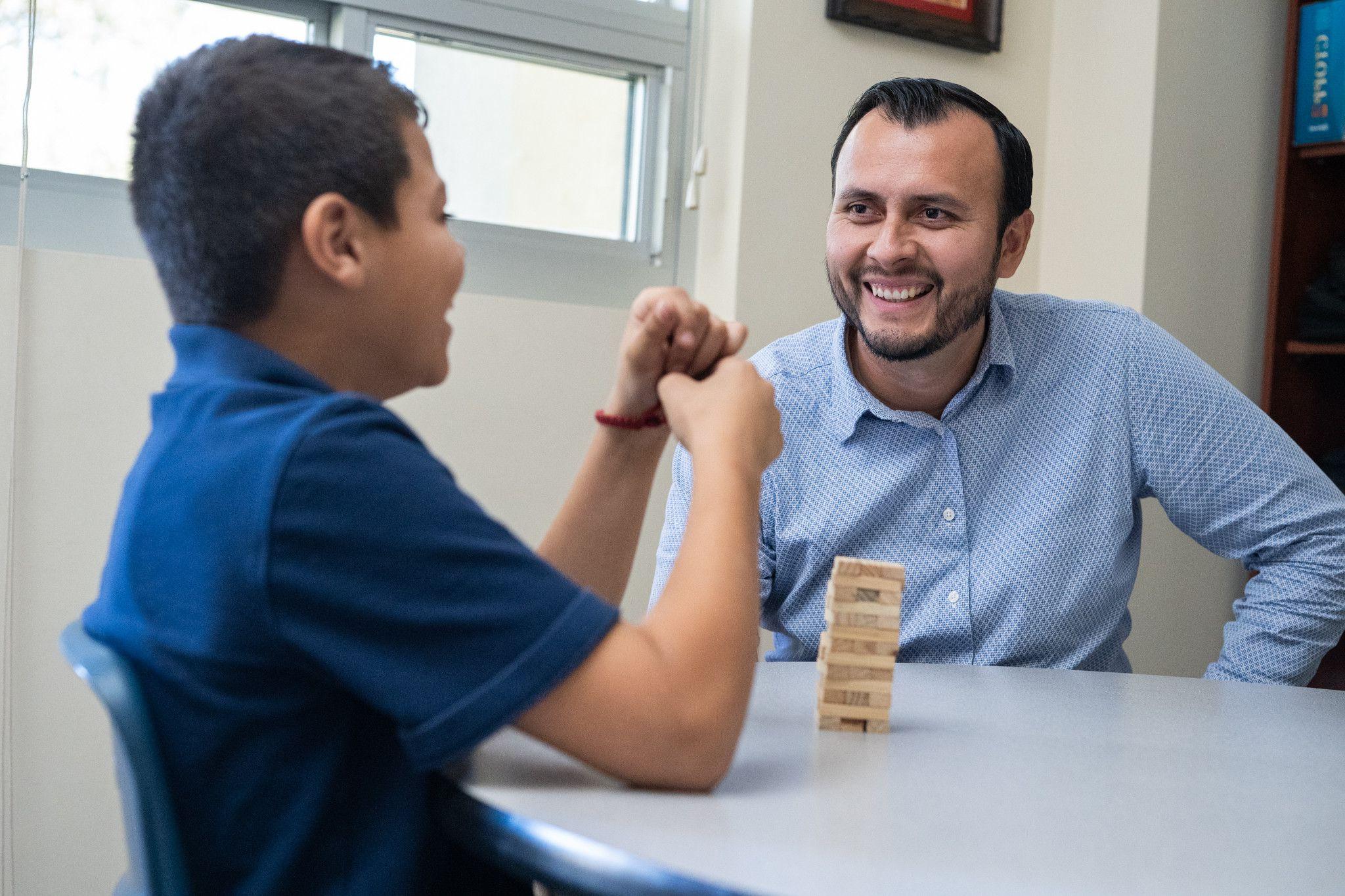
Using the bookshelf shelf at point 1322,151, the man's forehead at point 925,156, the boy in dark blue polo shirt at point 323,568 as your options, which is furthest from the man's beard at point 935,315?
the bookshelf shelf at point 1322,151

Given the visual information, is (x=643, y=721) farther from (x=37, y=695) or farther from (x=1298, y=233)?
(x=1298, y=233)

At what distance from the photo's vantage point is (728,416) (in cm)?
89

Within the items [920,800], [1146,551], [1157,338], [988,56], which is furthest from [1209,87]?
[920,800]

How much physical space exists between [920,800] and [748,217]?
181cm

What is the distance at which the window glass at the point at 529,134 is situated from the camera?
7.80 ft

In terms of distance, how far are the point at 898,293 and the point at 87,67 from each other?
142 centimetres

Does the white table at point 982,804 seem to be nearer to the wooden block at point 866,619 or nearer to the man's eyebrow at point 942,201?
the wooden block at point 866,619

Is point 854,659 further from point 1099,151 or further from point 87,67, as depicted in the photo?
point 1099,151

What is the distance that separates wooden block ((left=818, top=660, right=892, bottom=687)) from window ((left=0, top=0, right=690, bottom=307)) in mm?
1612

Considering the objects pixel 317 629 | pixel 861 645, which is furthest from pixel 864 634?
pixel 317 629

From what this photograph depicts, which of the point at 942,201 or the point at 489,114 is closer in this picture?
the point at 942,201

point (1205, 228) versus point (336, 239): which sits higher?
point (1205, 228)

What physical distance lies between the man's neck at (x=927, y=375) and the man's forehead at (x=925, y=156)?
201mm

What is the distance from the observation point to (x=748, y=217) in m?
2.43
